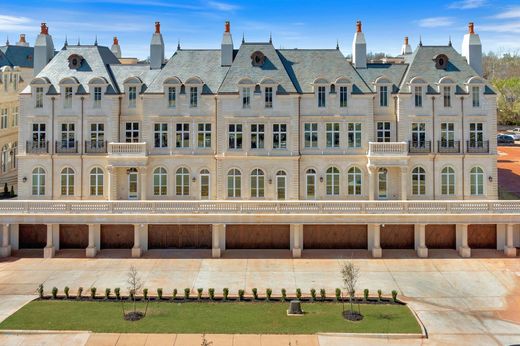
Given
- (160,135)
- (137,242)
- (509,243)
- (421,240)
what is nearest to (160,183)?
(160,135)

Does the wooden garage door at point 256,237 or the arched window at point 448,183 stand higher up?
the arched window at point 448,183

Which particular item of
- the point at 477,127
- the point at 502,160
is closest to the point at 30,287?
the point at 477,127

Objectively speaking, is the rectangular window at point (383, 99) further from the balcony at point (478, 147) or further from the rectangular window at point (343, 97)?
the balcony at point (478, 147)

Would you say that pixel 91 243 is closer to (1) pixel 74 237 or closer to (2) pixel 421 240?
(1) pixel 74 237

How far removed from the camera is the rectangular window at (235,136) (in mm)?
48062

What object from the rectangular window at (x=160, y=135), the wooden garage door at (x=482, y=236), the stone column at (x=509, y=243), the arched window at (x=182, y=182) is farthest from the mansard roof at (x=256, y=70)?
the stone column at (x=509, y=243)

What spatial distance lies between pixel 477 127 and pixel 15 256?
127ft

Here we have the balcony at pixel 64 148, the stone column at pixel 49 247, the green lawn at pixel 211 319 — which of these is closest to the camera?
the green lawn at pixel 211 319

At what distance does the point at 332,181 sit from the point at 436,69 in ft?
44.3

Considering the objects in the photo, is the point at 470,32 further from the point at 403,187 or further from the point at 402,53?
the point at 403,187

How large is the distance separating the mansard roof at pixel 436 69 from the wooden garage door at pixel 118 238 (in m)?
25.8

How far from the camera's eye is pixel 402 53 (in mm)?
62938

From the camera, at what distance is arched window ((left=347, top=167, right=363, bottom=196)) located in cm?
4819

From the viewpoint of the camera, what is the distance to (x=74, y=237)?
45375 mm
